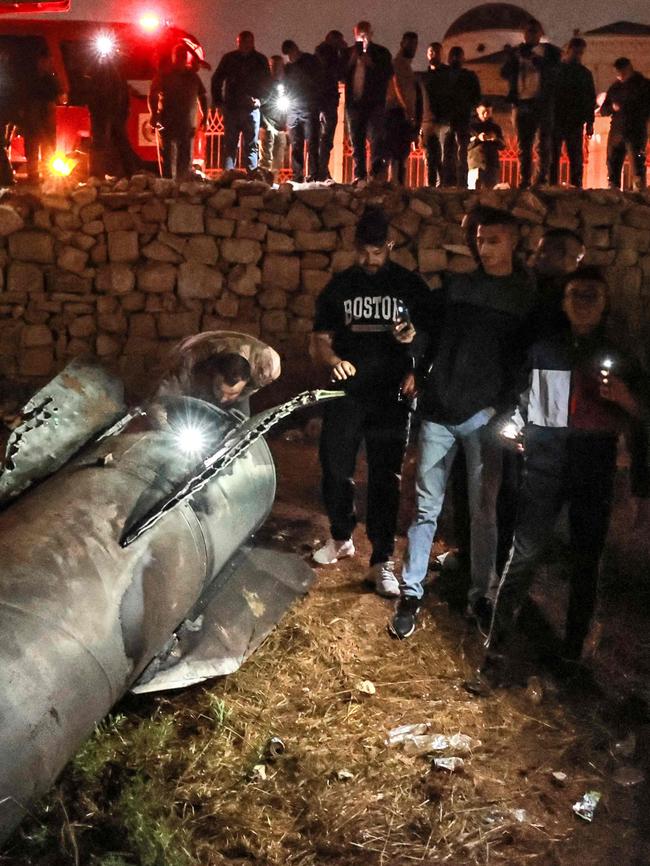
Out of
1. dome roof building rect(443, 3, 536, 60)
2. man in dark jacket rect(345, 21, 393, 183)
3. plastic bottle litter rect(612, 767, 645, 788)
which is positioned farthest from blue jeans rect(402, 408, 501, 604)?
dome roof building rect(443, 3, 536, 60)

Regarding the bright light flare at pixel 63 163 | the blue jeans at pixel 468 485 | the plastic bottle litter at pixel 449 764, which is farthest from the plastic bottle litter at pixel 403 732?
the bright light flare at pixel 63 163

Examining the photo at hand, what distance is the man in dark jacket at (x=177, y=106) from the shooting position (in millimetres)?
8531

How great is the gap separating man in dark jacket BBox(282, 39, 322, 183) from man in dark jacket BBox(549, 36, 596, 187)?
227 cm

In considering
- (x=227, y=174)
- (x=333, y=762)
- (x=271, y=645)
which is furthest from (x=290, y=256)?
(x=333, y=762)

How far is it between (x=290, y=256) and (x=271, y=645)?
5.01 m

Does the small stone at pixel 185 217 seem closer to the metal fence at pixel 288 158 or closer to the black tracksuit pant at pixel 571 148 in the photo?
the metal fence at pixel 288 158

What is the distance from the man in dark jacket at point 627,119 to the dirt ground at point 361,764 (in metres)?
5.82

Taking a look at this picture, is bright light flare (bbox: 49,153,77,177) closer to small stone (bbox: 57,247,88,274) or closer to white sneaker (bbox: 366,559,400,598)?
small stone (bbox: 57,247,88,274)

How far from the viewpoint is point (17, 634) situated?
2812 millimetres

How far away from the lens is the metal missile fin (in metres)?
3.38

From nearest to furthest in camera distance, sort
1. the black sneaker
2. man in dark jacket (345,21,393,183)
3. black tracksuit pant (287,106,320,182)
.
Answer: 1. the black sneaker
2. man in dark jacket (345,21,393,183)
3. black tracksuit pant (287,106,320,182)

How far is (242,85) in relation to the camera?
8.40m

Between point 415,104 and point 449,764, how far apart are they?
6697 mm

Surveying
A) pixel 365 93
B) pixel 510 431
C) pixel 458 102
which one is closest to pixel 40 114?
pixel 365 93
